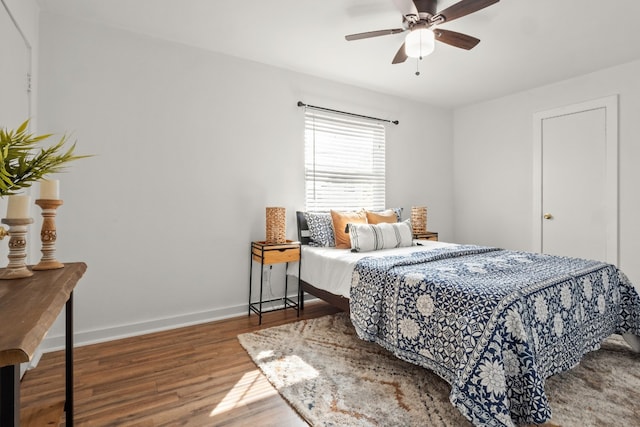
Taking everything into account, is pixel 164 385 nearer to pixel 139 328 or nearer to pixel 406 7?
pixel 139 328

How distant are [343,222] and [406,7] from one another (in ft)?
6.26

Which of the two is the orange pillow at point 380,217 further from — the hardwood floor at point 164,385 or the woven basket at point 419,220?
A: the hardwood floor at point 164,385

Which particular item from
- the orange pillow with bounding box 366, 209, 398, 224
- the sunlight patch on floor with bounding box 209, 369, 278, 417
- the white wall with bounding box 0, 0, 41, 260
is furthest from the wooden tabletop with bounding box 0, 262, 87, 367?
the orange pillow with bounding box 366, 209, 398, 224

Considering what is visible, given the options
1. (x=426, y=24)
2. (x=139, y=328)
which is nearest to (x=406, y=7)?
(x=426, y=24)

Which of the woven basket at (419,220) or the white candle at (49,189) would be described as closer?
the white candle at (49,189)

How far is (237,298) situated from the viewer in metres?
3.33

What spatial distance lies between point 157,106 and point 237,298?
1.91 metres

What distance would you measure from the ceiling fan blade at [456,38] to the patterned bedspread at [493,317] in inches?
63.1

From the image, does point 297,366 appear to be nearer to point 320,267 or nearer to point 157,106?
point 320,267

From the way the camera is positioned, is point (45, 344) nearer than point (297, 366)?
No

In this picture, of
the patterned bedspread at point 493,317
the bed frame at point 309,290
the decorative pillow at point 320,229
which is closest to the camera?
the patterned bedspread at point 493,317

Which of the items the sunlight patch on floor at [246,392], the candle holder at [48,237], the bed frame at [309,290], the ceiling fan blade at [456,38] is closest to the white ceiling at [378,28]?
the ceiling fan blade at [456,38]

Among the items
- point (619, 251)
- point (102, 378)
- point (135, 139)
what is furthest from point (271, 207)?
point (619, 251)

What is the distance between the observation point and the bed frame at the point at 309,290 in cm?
277
